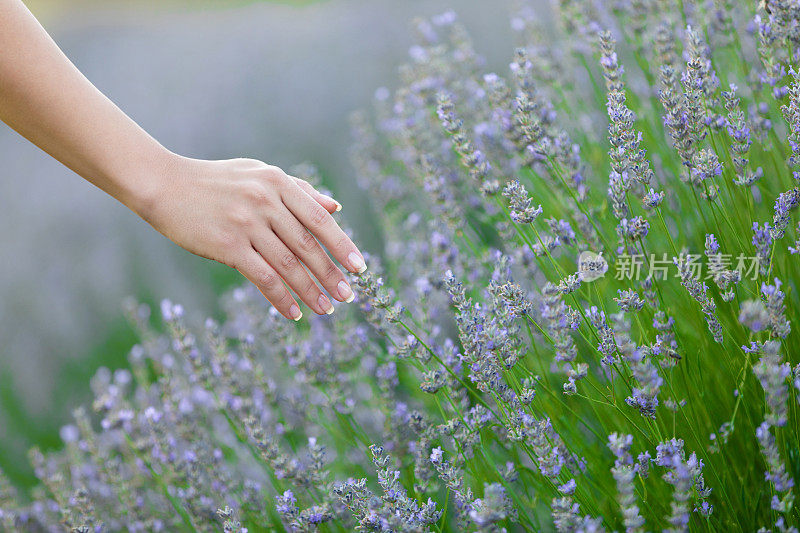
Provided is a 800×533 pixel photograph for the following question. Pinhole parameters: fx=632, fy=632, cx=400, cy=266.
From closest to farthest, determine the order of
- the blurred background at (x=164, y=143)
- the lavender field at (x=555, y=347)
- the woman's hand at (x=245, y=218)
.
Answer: the lavender field at (x=555, y=347)
the woman's hand at (x=245, y=218)
the blurred background at (x=164, y=143)

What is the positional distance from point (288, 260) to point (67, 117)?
0.52 m

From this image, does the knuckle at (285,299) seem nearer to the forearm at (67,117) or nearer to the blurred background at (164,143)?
the forearm at (67,117)

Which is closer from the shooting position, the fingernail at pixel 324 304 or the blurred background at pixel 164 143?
the fingernail at pixel 324 304

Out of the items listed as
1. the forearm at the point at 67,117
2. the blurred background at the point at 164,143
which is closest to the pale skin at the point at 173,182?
the forearm at the point at 67,117

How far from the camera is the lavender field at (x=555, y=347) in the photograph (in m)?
1.20

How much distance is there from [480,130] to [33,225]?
3168 mm

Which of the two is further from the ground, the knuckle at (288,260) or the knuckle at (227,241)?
the knuckle at (288,260)

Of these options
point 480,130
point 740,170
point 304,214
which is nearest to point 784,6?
point 740,170

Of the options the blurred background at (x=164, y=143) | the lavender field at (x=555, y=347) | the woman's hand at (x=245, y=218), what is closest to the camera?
the lavender field at (x=555, y=347)

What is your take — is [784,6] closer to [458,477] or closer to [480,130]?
[480,130]

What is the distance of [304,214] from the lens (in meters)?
1.32

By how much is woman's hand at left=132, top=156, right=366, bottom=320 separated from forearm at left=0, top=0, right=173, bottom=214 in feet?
0.14

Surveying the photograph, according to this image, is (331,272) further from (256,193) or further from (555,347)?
(555,347)

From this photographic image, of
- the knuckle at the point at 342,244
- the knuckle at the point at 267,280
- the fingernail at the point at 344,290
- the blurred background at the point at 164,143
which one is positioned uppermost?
the blurred background at the point at 164,143
